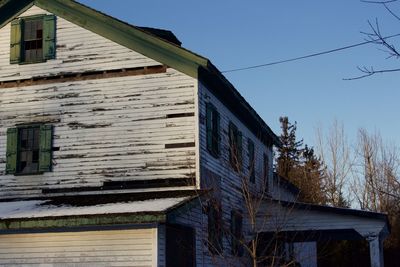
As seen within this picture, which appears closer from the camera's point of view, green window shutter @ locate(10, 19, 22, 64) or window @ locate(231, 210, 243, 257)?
green window shutter @ locate(10, 19, 22, 64)

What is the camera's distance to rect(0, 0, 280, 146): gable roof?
1738cm

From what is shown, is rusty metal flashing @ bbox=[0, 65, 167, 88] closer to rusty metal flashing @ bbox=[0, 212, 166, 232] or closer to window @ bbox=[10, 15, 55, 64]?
window @ bbox=[10, 15, 55, 64]

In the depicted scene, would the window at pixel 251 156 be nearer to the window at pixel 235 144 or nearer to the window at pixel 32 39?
the window at pixel 235 144

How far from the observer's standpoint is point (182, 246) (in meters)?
16.4

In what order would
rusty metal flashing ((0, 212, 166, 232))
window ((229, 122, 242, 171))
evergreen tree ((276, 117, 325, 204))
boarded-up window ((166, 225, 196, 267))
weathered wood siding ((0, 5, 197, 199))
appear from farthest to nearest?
evergreen tree ((276, 117, 325, 204)) < window ((229, 122, 242, 171)) < weathered wood siding ((0, 5, 197, 199)) < boarded-up window ((166, 225, 196, 267)) < rusty metal flashing ((0, 212, 166, 232))

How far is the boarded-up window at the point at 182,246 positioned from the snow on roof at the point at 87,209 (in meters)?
1.47

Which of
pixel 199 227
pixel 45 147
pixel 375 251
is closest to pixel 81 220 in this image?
pixel 199 227

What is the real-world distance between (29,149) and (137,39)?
15.7 ft

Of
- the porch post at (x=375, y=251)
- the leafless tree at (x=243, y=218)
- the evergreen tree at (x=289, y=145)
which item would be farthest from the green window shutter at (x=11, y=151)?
the evergreen tree at (x=289, y=145)

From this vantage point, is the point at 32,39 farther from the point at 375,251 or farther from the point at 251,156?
the point at 375,251

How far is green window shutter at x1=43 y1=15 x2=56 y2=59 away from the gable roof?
28 centimetres

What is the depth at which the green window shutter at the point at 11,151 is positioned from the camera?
18.5m

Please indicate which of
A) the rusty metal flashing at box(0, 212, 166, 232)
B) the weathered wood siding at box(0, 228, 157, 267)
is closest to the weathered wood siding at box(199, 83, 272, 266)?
the weathered wood siding at box(0, 228, 157, 267)

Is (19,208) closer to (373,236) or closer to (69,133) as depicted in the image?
(69,133)
